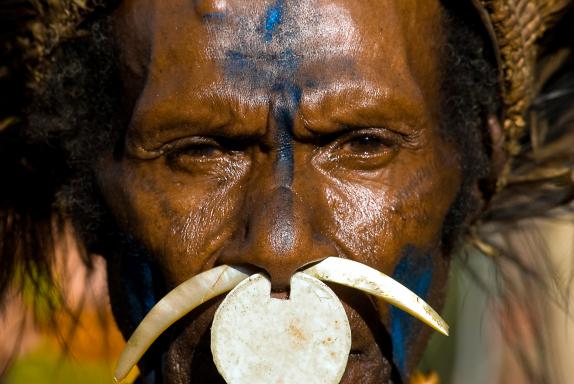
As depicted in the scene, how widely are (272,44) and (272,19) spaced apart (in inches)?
2.5

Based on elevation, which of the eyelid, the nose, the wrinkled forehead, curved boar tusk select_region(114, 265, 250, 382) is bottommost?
curved boar tusk select_region(114, 265, 250, 382)

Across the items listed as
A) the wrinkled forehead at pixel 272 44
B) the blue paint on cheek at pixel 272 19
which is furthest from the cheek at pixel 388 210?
the blue paint on cheek at pixel 272 19

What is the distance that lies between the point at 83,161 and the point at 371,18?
88 centimetres

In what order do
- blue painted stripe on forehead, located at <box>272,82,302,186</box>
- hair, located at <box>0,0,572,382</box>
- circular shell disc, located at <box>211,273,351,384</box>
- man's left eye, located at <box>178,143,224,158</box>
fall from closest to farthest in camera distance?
circular shell disc, located at <box>211,273,351,384</box> → blue painted stripe on forehead, located at <box>272,82,302,186</box> → man's left eye, located at <box>178,143,224,158</box> → hair, located at <box>0,0,572,382</box>

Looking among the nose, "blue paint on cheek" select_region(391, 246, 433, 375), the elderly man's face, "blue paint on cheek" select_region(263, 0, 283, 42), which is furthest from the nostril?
"blue paint on cheek" select_region(263, 0, 283, 42)

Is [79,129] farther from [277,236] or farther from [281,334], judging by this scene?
[281,334]

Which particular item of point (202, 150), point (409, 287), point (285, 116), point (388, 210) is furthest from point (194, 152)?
point (409, 287)

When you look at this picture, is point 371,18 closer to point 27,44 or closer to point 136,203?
point 136,203

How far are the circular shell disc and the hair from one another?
0.67 meters

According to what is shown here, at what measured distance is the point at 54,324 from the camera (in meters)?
3.88

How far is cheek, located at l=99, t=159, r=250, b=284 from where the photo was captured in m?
3.20

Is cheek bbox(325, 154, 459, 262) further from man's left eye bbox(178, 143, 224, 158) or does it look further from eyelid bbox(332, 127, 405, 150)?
man's left eye bbox(178, 143, 224, 158)

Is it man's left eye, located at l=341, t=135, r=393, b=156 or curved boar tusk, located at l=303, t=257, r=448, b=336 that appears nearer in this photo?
curved boar tusk, located at l=303, t=257, r=448, b=336

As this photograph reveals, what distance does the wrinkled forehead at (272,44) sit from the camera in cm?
319
